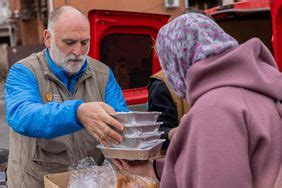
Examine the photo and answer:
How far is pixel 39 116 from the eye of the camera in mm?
2016

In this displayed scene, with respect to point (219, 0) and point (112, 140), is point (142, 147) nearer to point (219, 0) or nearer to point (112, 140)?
point (112, 140)

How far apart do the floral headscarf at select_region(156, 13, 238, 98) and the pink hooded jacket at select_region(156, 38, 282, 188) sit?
36mm

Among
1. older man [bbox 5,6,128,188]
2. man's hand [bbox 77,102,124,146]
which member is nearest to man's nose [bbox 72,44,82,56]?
older man [bbox 5,6,128,188]

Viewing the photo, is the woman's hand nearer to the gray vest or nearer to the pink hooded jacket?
the gray vest

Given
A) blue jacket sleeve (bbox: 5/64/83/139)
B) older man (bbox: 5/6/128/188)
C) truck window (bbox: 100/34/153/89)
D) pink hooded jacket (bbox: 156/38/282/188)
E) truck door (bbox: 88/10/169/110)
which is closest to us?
pink hooded jacket (bbox: 156/38/282/188)

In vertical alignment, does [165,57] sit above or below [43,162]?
above

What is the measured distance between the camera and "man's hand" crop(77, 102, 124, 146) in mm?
1864

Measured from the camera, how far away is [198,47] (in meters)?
1.46

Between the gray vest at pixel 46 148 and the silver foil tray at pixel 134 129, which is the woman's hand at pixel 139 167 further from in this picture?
the gray vest at pixel 46 148

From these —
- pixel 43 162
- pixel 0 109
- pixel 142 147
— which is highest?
pixel 142 147

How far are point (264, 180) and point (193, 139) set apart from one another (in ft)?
0.76

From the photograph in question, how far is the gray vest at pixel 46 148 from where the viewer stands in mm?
2328

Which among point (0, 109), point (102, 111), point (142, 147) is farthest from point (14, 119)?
point (0, 109)

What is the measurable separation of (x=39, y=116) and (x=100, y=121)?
0.29 metres
